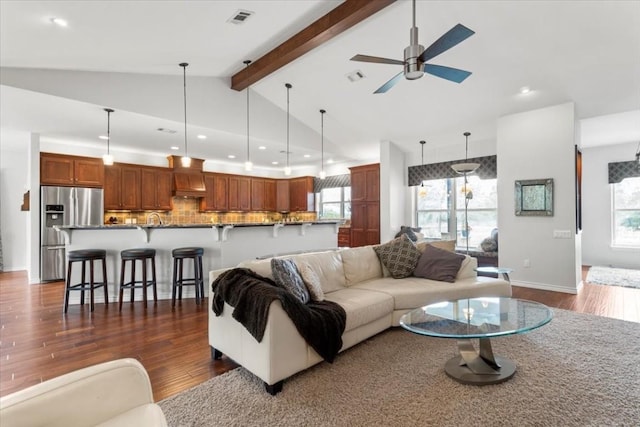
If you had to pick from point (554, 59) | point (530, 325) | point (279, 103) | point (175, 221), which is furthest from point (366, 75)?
point (175, 221)

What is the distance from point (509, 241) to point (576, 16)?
11.0 ft

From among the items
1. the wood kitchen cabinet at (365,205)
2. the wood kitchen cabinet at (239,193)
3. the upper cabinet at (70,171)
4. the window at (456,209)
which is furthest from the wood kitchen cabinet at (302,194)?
the upper cabinet at (70,171)

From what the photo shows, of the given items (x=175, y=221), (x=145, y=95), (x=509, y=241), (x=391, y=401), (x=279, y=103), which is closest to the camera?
(x=391, y=401)

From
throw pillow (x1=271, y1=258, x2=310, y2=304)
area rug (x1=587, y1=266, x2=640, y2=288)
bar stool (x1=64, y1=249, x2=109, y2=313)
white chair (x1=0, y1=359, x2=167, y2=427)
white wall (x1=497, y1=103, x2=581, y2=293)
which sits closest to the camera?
white chair (x1=0, y1=359, x2=167, y2=427)

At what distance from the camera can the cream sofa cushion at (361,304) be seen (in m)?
2.73

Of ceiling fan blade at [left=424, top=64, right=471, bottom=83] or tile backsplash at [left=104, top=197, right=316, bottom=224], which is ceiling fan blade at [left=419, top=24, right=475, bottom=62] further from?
tile backsplash at [left=104, top=197, right=316, bottom=224]

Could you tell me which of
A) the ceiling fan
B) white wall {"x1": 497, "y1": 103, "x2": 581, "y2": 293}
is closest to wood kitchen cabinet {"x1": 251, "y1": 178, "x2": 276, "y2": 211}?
white wall {"x1": 497, "y1": 103, "x2": 581, "y2": 293}

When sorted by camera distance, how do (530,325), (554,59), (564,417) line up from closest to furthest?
(564,417) < (530,325) < (554,59)

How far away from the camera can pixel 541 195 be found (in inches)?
201

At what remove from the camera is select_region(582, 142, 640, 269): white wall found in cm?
702

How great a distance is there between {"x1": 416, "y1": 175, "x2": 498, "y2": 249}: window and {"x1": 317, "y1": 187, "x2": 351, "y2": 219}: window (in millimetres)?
2101

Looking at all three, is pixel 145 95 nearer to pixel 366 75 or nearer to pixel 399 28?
pixel 366 75

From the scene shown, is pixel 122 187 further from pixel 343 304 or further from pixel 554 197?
pixel 554 197

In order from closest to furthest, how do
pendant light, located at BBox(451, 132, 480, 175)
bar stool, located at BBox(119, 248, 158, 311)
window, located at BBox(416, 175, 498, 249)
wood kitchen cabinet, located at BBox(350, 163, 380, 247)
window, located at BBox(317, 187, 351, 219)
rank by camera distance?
1. bar stool, located at BBox(119, 248, 158, 311)
2. pendant light, located at BBox(451, 132, 480, 175)
3. window, located at BBox(416, 175, 498, 249)
4. wood kitchen cabinet, located at BBox(350, 163, 380, 247)
5. window, located at BBox(317, 187, 351, 219)
